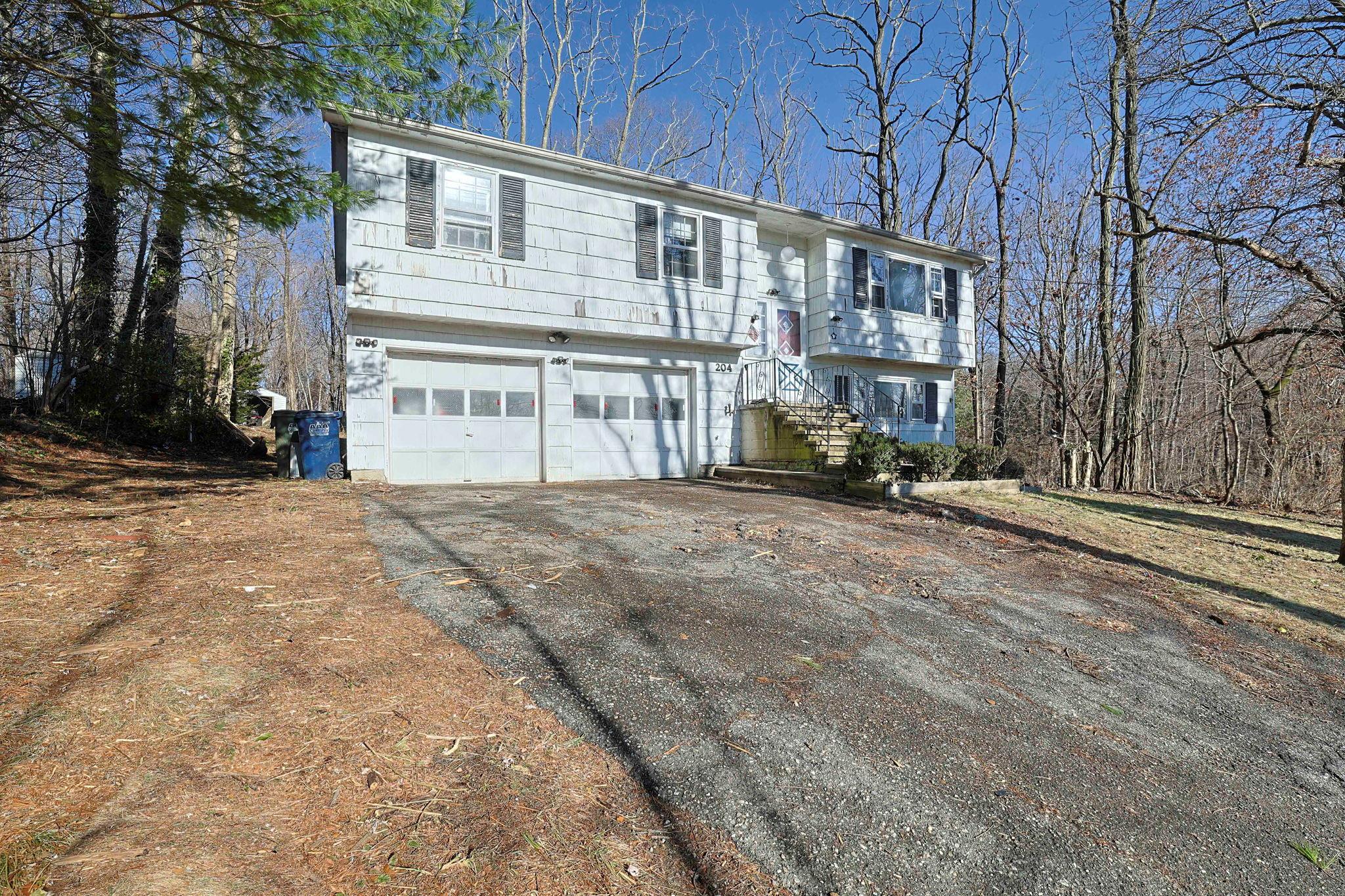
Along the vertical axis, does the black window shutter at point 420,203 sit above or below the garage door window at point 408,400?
above

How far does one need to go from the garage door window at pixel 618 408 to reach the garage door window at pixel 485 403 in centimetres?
201

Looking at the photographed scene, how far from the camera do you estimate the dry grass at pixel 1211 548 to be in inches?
212

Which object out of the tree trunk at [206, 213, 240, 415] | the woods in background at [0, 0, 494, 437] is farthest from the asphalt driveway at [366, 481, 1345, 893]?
the tree trunk at [206, 213, 240, 415]

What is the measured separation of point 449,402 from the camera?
9.86m

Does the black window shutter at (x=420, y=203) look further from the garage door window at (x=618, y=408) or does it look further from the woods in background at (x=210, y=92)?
the garage door window at (x=618, y=408)

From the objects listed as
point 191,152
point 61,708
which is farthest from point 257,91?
point 61,708

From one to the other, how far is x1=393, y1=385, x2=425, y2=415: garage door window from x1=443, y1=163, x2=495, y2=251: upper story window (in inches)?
94.4

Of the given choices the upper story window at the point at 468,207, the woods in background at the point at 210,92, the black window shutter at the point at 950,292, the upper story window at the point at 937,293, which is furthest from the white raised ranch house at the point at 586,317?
the woods in background at the point at 210,92

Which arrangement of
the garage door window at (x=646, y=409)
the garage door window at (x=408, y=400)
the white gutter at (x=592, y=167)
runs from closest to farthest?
the white gutter at (x=592, y=167) < the garage door window at (x=408, y=400) < the garage door window at (x=646, y=409)

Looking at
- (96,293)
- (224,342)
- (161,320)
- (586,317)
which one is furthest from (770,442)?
(224,342)

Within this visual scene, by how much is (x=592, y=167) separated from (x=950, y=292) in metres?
9.66

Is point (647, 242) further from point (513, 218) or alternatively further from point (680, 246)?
point (513, 218)

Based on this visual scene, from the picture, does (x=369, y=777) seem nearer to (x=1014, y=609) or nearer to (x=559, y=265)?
(x=1014, y=609)

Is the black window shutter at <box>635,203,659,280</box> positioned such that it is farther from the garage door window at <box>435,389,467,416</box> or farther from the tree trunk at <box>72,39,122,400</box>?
the tree trunk at <box>72,39,122,400</box>
